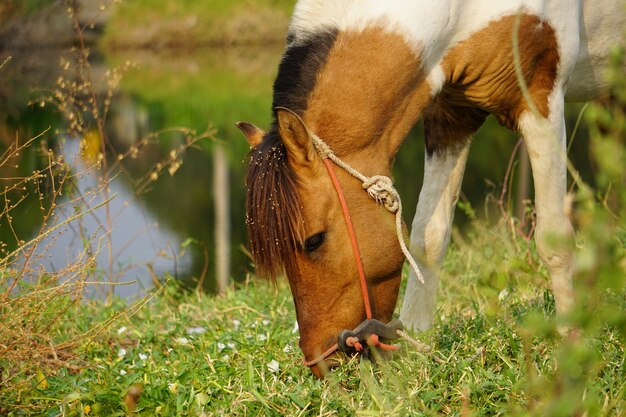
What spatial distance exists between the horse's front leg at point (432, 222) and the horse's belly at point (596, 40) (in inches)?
22.4

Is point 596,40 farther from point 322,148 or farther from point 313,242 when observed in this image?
point 313,242

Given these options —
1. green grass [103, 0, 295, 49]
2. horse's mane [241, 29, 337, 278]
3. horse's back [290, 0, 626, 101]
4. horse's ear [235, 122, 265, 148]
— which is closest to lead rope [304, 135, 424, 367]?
horse's mane [241, 29, 337, 278]

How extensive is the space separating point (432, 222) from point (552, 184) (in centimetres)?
56

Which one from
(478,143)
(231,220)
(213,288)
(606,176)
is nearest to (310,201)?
(606,176)

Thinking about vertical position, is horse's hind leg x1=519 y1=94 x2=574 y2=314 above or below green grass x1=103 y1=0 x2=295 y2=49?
above

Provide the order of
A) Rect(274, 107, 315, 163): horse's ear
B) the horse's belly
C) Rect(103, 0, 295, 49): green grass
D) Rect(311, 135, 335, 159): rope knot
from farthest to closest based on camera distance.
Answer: Rect(103, 0, 295, 49): green grass < the horse's belly < Rect(311, 135, 335, 159): rope knot < Rect(274, 107, 315, 163): horse's ear

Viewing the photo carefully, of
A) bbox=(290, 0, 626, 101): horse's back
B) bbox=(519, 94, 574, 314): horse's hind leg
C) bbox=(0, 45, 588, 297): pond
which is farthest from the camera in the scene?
bbox=(0, 45, 588, 297): pond

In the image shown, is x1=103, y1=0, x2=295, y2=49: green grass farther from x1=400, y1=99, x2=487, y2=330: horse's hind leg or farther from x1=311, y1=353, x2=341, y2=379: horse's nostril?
x1=311, y1=353, x2=341, y2=379: horse's nostril

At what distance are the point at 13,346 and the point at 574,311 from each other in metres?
2.22

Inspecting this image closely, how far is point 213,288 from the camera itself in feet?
21.1

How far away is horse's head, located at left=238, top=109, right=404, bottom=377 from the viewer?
9.33ft

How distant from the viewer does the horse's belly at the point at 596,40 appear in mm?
3551

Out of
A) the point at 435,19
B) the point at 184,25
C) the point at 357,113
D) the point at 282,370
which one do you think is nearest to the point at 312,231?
the point at 357,113

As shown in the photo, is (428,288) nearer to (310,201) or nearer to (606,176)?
(310,201)
